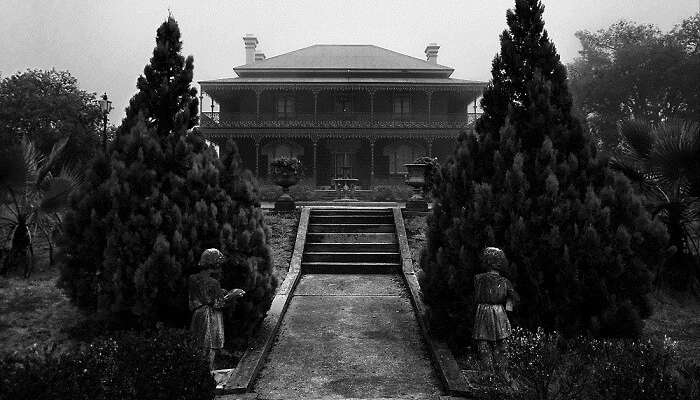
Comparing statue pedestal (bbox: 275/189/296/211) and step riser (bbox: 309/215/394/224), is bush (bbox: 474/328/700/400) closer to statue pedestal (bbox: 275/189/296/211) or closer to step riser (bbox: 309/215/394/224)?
step riser (bbox: 309/215/394/224)

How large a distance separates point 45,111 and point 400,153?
768 inches

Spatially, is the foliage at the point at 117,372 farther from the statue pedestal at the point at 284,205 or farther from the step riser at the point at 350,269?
the statue pedestal at the point at 284,205

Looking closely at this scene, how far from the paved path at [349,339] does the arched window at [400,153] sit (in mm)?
18542

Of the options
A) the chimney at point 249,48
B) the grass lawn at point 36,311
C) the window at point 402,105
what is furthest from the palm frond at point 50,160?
the chimney at point 249,48

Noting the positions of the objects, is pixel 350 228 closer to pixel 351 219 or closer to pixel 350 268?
pixel 351 219

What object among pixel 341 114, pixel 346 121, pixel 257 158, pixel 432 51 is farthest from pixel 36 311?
pixel 432 51

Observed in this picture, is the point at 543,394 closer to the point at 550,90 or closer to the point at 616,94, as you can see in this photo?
the point at 550,90

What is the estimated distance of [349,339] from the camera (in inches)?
246

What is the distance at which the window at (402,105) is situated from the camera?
96.2 ft

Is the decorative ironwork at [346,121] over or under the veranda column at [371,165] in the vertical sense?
over

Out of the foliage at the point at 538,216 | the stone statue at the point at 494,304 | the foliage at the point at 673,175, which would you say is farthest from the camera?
the foliage at the point at 673,175

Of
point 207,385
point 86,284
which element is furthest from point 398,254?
point 207,385

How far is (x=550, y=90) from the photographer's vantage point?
5.76 metres

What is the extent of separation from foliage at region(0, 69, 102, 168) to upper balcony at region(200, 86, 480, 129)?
629cm
